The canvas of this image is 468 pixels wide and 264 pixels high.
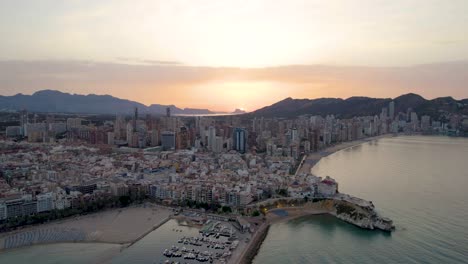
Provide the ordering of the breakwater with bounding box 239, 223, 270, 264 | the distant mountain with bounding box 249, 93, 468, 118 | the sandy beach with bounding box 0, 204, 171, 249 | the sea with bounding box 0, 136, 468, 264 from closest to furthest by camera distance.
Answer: the breakwater with bounding box 239, 223, 270, 264, the sea with bounding box 0, 136, 468, 264, the sandy beach with bounding box 0, 204, 171, 249, the distant mountain with bounding box 249, 93, 468, 118

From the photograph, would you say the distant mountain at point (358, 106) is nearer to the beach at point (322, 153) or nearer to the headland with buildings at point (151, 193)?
the beach at point (322, 153)

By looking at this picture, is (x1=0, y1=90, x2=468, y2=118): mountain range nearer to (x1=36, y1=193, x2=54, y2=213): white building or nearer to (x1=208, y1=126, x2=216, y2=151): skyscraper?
(x1=208, y1=126, x2=216, y2=151): skyscraper

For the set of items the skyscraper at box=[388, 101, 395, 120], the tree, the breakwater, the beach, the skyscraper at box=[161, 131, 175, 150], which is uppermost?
the skyscraper at box=[388, 101, 395, 120]

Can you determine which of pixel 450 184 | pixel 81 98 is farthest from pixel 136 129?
pixel 81 98

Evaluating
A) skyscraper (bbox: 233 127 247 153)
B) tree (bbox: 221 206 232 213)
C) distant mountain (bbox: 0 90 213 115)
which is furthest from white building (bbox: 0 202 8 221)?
distant mountain (bbox: 0 90 213 115)

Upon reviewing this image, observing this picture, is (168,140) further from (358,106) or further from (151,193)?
(358,106)

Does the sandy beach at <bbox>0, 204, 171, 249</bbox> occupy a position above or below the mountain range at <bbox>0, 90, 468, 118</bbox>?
below

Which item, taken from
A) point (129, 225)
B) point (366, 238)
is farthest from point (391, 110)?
point (129, 225)

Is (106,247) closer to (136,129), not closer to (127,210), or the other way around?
(127,210)
